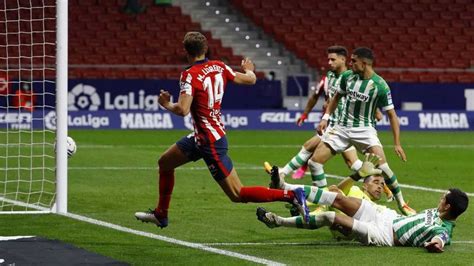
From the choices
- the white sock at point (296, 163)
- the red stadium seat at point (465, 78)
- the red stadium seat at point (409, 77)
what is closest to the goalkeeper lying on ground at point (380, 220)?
the white sock at point (296, 163)

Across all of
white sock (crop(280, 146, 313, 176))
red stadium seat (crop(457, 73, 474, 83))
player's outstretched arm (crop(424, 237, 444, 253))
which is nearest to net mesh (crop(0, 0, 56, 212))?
white sock (crop(280, 146, 313, 176))

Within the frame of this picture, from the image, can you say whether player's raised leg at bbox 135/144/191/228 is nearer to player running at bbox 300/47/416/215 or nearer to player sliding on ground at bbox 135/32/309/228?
player sliding on ground at bbox 135/32/309/228

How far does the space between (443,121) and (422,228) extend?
24437 millimetres

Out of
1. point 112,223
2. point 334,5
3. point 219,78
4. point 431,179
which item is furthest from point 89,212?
point 334,5

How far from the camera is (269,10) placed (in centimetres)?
4138

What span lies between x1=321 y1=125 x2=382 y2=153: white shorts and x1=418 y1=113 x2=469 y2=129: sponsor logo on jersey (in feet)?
67.6

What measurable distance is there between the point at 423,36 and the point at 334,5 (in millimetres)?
3323

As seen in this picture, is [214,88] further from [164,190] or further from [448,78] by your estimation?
[448,78]

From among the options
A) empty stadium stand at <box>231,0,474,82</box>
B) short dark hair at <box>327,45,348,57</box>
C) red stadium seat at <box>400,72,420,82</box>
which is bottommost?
red stadium seat at <box>400,72,420,82</box>

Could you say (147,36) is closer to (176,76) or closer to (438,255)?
(176,76)

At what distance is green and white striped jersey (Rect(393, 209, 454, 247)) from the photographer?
1045 cm

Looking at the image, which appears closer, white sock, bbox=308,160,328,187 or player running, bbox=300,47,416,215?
player running, bbox=300,47,416,215

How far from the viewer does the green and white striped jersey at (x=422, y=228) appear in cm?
1045

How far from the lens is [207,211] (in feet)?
45.9
